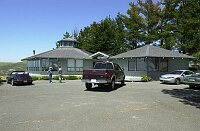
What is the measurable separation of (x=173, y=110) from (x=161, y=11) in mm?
40481

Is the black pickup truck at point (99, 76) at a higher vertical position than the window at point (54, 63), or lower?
lower

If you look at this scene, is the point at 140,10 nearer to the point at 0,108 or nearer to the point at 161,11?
the point at 161,11

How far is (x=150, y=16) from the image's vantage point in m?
48.9

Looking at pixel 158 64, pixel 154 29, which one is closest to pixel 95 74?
pixel 158 64

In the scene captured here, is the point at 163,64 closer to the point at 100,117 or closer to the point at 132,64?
the point at 132,64

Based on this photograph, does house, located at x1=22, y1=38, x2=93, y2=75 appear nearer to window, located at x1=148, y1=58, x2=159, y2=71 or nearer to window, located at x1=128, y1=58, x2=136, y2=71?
window, located at x1=128, y1=58, x2=136, y2=71

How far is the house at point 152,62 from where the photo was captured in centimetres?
3203

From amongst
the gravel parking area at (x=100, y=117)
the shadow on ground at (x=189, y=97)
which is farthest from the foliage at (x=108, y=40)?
the gravel parking area at (x=100, y=117)

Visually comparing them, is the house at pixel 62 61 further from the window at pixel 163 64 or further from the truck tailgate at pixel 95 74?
the truck tailgate at pixel 95 74

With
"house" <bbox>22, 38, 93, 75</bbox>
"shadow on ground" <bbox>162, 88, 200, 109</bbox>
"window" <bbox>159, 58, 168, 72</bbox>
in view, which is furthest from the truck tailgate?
"house" <bbox>22, 38, 93, 75</bbox>

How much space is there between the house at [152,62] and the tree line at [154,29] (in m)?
7.25

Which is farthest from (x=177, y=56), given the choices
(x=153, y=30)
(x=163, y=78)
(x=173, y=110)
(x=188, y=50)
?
(x=173, y=110)

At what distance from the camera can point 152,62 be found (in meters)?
32.7

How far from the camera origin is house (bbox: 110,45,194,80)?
32031 mm
